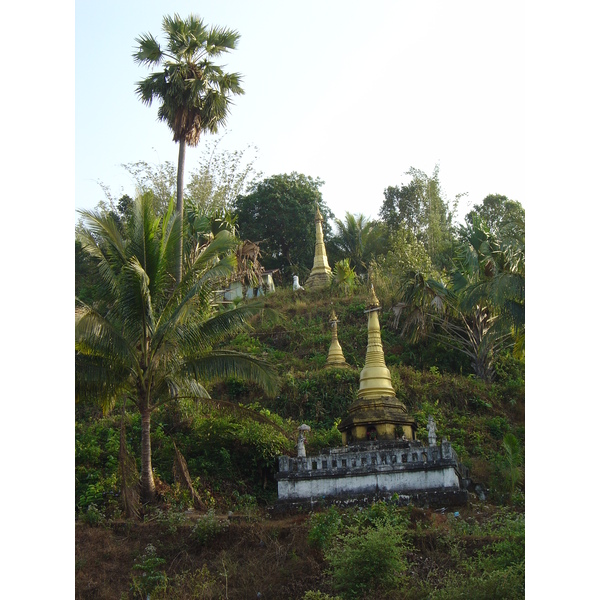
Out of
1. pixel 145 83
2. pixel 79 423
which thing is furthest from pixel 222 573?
pixel 145 83

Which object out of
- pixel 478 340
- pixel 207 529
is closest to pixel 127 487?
pixel 207 529

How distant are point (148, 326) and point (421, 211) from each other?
29441 mm

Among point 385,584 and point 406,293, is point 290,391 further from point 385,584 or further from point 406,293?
point 385,584

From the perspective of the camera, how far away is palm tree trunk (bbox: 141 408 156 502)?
15312 mm

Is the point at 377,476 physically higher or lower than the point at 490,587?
higher

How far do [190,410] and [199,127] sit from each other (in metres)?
7.16

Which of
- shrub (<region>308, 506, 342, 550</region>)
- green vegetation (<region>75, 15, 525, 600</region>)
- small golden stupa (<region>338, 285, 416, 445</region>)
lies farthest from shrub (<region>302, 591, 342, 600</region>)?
small golden stupa (<region>338, 285, 416, 445</region>)

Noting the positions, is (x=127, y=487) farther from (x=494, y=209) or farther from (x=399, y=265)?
(x=494, y=209)

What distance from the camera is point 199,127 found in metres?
→ 21.4

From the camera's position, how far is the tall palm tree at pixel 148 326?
582 inches

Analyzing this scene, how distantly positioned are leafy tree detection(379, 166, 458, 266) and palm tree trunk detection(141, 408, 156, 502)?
2564cm

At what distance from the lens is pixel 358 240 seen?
4303cm

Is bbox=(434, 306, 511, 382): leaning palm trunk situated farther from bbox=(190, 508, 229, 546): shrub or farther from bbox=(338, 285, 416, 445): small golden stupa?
bbox=(190, 508, 229, 546): shrub

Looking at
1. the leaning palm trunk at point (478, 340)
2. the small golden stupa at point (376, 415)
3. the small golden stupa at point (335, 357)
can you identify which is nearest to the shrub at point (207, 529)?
the small golden stupa at point (376, 415)
